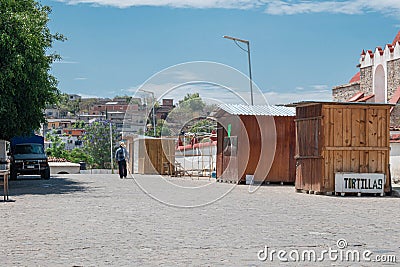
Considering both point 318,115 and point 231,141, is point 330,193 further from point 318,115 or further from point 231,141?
point 231,141

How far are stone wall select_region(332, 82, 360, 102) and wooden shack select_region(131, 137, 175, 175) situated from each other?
13822mm

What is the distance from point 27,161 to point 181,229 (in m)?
26.1

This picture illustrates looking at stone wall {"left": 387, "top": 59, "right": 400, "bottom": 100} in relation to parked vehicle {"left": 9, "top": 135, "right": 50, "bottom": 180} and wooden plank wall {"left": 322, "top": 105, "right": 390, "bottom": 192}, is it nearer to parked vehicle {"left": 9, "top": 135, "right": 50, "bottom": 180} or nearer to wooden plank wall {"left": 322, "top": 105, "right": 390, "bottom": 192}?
wooden plank wall {"left": 322, "top": 105, "right": 390, "bottom": 192}

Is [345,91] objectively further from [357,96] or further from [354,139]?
[354,139]

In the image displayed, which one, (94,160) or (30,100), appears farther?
(94,160)

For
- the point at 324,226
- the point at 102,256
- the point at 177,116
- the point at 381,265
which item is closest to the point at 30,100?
the point at 177,116

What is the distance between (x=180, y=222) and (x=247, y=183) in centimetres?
1702

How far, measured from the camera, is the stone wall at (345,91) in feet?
168

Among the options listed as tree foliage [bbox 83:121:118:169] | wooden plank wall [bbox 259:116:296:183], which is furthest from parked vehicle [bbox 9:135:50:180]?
tree foliage [bbox 83:121:118:169]

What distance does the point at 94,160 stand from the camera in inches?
4119

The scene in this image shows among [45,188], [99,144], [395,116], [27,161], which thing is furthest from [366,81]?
[99,144]

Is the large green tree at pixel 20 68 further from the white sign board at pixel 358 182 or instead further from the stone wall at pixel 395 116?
the stone wall at pixel 395 116

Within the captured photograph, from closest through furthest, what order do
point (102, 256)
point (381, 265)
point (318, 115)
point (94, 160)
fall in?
point (381, 265)
point (102, 256)
point (318, 115)
point (94, 160)

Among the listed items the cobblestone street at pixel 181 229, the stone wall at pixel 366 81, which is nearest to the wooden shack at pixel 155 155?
the stone wall at pixel 366 81
